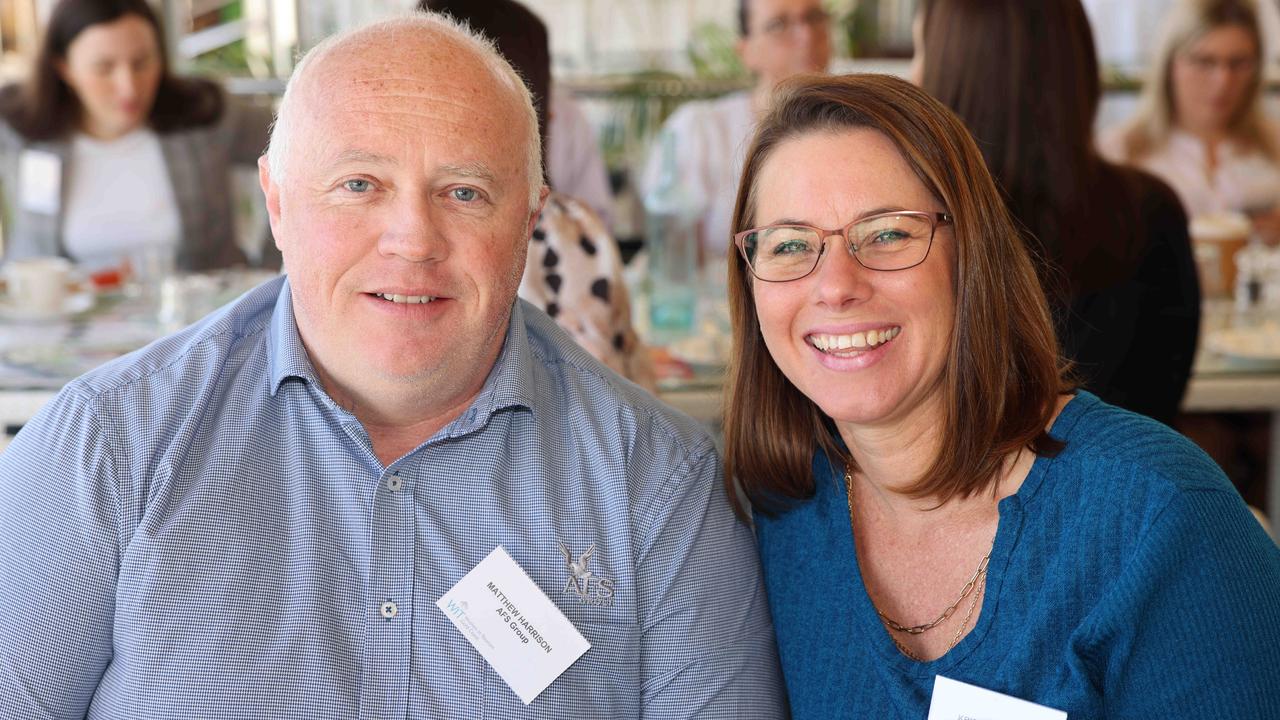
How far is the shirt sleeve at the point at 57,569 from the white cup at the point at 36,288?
2.05 meters

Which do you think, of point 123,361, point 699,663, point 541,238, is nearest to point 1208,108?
point 541,238

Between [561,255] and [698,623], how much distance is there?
3.64 feet

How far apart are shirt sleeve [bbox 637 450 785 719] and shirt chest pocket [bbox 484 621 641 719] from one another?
26mm

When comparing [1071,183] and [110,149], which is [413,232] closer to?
[1071,183]

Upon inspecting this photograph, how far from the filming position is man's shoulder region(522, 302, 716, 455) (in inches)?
67.9

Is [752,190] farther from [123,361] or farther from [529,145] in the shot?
[123,361]

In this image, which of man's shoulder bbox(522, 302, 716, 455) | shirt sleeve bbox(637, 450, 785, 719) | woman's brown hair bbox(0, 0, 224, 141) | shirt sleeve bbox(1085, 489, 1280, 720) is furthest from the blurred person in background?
woman's brown hair bbox(0, 0, 224, 141)

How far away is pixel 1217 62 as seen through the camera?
14.7ft

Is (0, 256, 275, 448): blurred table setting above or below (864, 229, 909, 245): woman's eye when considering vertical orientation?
below

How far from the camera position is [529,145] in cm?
167

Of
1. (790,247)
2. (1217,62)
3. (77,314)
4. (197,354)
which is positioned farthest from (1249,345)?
(77,314)

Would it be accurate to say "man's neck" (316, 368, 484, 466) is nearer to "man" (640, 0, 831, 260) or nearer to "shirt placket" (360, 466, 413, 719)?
"shirt placket" (360, 466, 413, 719)

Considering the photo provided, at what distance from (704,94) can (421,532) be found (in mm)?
4085

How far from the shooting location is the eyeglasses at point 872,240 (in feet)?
5.05
